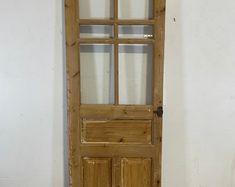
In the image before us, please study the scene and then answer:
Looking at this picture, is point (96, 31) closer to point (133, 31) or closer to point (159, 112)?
point (133, 31)

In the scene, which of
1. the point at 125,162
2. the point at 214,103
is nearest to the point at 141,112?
the point at 125,162

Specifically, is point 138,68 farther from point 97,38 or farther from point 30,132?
point 30,132

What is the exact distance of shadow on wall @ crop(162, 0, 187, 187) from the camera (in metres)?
1.92

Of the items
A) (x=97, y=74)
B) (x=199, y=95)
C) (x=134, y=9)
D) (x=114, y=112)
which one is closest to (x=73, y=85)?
(x=97, y=74)

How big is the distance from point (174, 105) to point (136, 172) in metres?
0.50

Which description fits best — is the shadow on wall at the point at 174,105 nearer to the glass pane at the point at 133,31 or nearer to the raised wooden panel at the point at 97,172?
the glass pane at the point at 133,31

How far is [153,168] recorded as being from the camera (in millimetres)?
1914

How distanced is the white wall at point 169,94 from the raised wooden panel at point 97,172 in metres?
0.22

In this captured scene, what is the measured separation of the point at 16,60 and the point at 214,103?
1345mm

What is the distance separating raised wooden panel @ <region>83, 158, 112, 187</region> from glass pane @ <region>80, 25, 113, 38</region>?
0.80 meters

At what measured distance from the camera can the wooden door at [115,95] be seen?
1880 mm

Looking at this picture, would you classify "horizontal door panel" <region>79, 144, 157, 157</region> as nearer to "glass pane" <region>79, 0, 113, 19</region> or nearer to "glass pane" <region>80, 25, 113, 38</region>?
"glass pane" <region>80, 25, 113, 38</region>

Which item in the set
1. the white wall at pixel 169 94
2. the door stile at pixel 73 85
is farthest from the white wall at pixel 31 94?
the door stile at pixel 73 85

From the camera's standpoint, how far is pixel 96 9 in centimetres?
192
